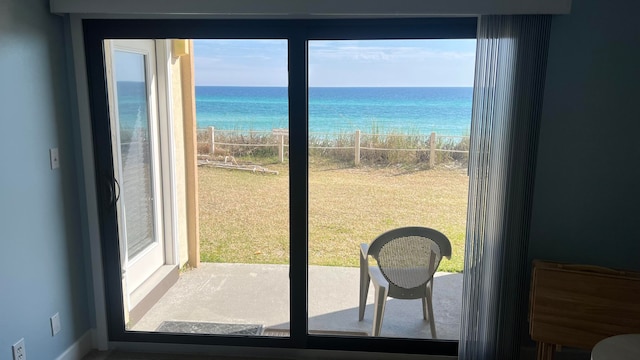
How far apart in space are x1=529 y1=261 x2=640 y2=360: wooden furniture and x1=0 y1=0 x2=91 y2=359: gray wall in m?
2.34

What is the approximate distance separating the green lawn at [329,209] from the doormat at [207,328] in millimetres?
430

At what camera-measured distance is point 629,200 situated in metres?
2.30

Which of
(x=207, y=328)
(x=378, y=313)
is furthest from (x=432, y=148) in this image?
(x=207, y=328)

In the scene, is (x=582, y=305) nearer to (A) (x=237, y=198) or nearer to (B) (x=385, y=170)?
(B) (x=385, y=170)

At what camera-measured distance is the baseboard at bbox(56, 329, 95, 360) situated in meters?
2.42

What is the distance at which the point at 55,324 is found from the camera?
7.52 feet

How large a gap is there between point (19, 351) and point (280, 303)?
136 cm

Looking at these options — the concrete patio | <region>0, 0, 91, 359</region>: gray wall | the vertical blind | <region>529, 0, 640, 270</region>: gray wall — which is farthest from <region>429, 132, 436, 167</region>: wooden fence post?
<region>0, 0, 91, 359</region>: gray wall

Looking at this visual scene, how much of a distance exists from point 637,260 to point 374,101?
159 centimetres

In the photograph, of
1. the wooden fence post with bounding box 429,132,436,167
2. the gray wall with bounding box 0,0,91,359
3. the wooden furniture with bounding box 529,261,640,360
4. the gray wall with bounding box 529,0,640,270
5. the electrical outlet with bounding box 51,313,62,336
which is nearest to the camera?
the gray wall with bounding box 0,0,91,359

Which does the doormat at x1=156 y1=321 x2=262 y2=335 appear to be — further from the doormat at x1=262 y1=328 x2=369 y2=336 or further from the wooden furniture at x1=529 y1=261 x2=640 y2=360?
the wooden furniture at x1=529 y1=261 x2=640 y2=360

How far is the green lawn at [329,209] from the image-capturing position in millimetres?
2568

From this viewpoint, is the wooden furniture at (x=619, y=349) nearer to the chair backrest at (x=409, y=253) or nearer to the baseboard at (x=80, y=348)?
the chair backrest at (x=409, y=253)

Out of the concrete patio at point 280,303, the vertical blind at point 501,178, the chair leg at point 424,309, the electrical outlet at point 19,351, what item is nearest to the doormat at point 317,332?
the concrete patio at point 280,303
